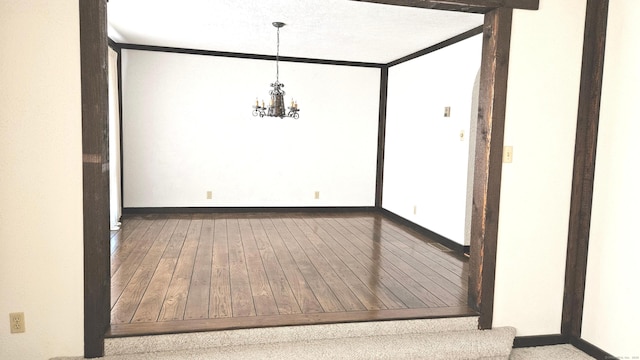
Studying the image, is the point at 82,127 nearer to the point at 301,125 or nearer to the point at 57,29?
the point at 57,29

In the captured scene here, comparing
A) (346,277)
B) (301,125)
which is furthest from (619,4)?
(301,125)

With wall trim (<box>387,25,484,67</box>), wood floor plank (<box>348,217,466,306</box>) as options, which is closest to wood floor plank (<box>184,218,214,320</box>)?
wood floor plank (<box>348,217,466,306</box>)

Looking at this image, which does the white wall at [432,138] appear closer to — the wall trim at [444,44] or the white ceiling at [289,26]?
the wall trim at [444,44]

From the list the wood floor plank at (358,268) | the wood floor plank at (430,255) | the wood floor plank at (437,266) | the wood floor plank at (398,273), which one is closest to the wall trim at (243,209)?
the wood floor plank at (358,268)

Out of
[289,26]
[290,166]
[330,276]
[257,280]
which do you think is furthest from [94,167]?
[290,166]

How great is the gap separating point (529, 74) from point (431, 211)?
2.87 m

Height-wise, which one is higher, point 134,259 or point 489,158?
point 489,158

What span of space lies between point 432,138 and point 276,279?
9.81ft

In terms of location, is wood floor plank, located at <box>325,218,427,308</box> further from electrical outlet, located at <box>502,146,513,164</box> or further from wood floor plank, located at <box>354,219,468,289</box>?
electrical outlet, located at <box>502,146,513,164</box>

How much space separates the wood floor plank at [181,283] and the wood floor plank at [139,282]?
0.63ft

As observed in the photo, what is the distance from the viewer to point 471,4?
2.94m

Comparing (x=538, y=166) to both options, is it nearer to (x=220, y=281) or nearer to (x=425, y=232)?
(x=220, y=281)

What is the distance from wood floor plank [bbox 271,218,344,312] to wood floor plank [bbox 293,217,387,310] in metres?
0.19

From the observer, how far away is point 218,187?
22.6 feet
